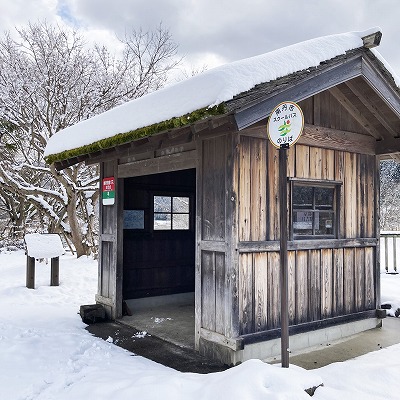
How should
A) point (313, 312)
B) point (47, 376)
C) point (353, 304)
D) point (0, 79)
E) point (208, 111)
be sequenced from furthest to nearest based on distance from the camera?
point (0, 79) < point (353, 304) < point (313, 312) < point (47, 376) < point (208, 111)

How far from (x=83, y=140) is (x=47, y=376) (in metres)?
3.51

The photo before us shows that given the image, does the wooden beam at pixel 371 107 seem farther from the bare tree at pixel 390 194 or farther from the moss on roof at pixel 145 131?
the bare tree at pixel 390 194

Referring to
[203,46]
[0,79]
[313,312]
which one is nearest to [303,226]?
[313,312]

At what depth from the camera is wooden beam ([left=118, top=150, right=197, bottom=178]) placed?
18.1 ft

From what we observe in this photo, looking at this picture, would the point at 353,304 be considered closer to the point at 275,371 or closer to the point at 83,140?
the point at 275,371

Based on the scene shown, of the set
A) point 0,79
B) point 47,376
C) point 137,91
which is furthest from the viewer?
point 137,91

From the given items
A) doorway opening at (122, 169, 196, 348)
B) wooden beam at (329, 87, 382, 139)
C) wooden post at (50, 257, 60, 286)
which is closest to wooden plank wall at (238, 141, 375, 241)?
wooden beam at (329, 87, 382, 139)

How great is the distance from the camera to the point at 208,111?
3975mm

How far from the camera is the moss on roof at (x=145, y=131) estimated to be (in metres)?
3.98

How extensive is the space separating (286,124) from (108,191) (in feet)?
13.7

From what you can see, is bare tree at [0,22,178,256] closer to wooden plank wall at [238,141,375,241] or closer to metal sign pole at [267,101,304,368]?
wooden plank wall at [238,141,375,241]

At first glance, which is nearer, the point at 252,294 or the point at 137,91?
the point at 252,294

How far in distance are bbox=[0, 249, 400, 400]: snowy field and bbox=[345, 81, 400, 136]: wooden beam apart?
10.5ft

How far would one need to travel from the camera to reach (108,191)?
23.7 ft
